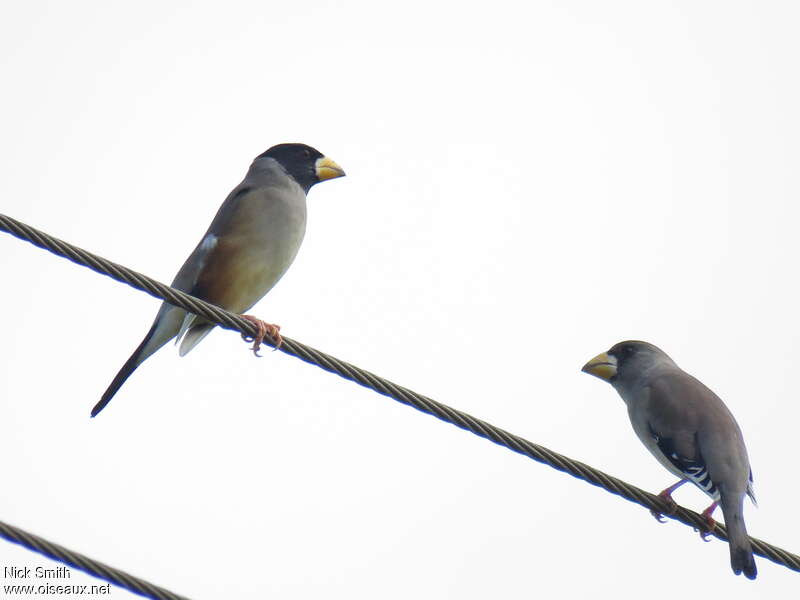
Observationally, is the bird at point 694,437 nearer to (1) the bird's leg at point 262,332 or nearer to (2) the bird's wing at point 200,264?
(1) the bird's leg at point 262,332

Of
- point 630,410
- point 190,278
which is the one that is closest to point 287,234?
point 190,278

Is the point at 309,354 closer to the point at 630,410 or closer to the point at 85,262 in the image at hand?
the point at 85,262

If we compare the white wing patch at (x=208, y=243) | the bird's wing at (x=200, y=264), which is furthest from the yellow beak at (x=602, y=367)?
the white wing patch at (x=208, y=243)

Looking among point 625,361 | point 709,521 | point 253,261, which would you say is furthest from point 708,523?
point 253,261

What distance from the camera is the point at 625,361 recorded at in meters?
9.28

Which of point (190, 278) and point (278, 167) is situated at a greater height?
point (278, 167)

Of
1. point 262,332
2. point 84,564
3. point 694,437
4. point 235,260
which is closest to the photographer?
point 84,564

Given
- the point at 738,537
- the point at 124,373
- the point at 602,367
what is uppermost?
the point at 602,367

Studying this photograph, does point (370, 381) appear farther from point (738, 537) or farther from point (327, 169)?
point (327, 169)

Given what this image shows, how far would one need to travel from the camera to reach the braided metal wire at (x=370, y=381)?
4.60 metres

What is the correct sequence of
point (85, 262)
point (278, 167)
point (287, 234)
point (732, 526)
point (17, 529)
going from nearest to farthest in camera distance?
point (17, 529), point (85, 262), point (732, 526), point (287, 234), point (278, 167)

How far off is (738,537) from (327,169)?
14.2ft

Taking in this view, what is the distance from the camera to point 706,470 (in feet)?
23.0

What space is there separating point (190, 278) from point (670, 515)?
3485 millimetres
